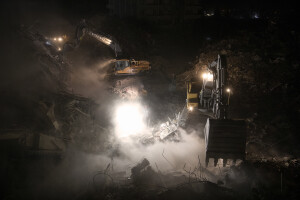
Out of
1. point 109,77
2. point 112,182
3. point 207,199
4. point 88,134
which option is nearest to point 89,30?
point 109,77

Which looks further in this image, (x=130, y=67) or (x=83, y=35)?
(x=130, y=67)

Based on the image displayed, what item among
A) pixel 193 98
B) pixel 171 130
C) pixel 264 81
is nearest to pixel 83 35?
pixel 171 130

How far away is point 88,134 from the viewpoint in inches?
491

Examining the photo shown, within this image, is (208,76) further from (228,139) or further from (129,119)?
(129,119)

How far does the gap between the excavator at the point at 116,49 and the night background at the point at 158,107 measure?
108 millimetres

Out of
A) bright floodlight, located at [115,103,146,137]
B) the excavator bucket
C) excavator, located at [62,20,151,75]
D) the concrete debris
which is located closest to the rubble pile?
the concrete debris

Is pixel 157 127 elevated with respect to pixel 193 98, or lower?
lower

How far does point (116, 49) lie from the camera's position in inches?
728

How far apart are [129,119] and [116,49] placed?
6161mm

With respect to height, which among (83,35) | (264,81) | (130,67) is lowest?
(264,81)

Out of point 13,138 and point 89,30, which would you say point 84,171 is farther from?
point 89,30

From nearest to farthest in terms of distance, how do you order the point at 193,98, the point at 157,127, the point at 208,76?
the point at 208,76, the point at 193,98, the point at 157,127

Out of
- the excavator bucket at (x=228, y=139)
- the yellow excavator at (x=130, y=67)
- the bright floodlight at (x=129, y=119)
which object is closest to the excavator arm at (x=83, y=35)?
the yellow excavator at (x=130, y=67)

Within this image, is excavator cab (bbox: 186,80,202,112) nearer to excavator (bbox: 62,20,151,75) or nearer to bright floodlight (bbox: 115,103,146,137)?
bright floodlight (bbox: 115,103,146,137)
